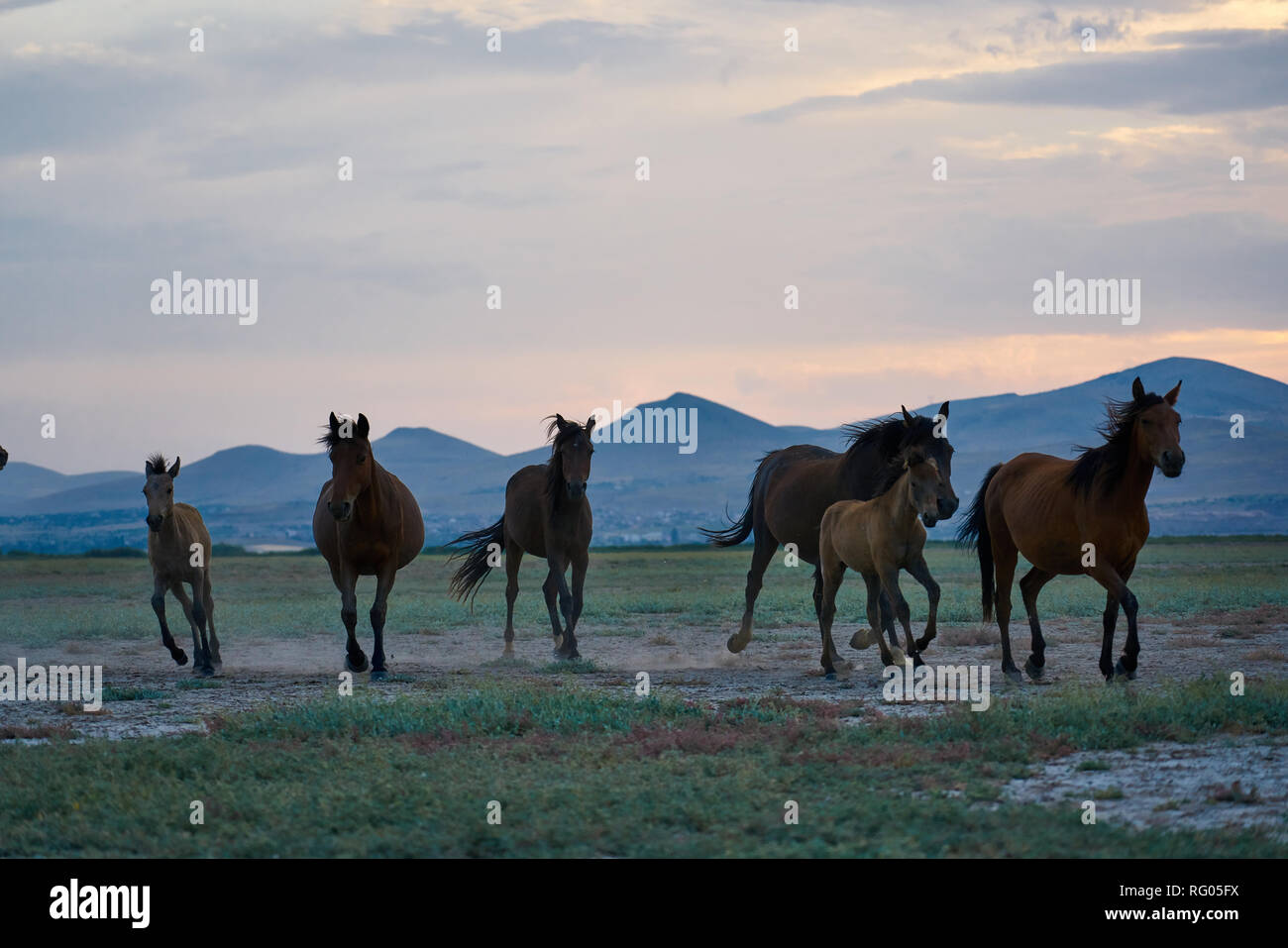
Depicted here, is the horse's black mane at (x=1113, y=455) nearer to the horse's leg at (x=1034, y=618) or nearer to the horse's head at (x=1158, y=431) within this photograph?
the horse's head at (x=1158, y=431)

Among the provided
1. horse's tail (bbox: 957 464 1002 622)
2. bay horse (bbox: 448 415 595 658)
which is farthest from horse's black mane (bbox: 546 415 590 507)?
horse's tail (bbox: 957 464 1002 622)

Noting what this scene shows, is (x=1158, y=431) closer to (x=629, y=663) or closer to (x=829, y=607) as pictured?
(x=829, y=607)

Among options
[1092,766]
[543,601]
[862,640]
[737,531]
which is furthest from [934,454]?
[543,601]

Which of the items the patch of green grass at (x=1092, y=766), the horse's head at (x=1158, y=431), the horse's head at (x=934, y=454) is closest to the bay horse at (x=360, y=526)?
the horse's head at (x=934, y=454)

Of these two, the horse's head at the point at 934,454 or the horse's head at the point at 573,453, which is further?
the horse's head at the point at 573,453

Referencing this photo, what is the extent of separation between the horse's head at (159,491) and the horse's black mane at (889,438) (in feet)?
28.5

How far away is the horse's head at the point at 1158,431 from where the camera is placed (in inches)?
488

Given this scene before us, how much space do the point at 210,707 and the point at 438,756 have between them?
15.6 ft

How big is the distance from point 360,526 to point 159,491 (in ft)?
9.07

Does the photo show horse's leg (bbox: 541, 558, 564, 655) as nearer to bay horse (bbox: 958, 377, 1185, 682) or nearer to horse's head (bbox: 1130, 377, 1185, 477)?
bay horse (bbox: 958, 377, 1185, 682)

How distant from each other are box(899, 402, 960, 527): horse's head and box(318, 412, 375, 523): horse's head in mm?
6221

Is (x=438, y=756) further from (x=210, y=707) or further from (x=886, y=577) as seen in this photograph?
(x=886, y=577)

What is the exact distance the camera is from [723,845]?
701 cm
